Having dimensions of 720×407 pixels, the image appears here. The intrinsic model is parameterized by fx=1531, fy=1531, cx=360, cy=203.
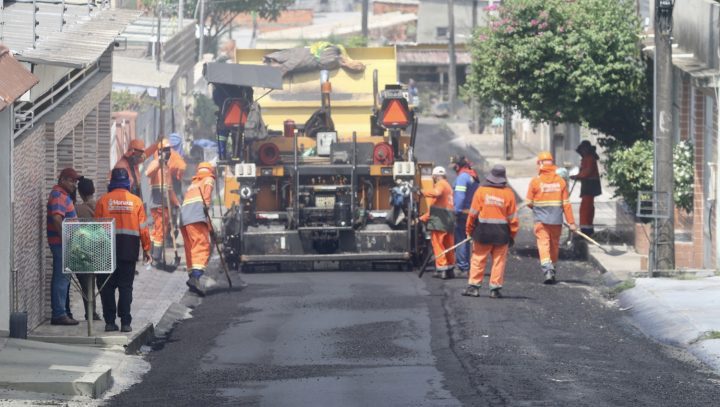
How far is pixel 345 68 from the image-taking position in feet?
69.5

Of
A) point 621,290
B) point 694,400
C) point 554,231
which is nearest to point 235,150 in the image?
point 554,231

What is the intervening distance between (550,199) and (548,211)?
138mm

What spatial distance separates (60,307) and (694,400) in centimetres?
577

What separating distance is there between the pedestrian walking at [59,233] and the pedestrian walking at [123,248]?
0.29m

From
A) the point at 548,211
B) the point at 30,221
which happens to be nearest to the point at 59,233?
the point at 30,221

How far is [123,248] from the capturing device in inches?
512

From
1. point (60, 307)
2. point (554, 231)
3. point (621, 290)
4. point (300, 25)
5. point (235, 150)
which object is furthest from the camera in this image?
point (300, 25)

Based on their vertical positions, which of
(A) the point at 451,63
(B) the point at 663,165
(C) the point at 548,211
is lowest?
(C) the point at 548,211

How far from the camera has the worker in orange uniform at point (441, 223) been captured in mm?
17469

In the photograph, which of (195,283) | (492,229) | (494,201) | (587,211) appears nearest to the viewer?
(492,229)

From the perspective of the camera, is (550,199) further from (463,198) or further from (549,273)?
(463,198)

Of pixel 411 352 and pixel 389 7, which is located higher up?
pixel 389 7

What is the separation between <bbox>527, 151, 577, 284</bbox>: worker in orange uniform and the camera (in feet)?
56.2

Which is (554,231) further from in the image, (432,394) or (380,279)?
(432,394)
